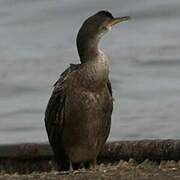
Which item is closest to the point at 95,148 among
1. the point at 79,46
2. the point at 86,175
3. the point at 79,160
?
the point at 79,160

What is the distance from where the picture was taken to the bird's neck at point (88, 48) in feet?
33.1

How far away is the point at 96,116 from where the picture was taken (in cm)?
1013

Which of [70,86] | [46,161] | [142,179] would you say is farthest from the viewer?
[46,161]

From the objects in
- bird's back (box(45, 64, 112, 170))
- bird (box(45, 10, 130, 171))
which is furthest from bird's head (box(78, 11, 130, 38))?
bird's back (box(45, 64, 112, 170))

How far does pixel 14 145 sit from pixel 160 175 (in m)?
3.86

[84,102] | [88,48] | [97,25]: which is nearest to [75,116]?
[84,102]

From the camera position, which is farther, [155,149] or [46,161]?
[46,161]

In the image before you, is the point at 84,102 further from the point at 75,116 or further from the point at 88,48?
the point at 88,48

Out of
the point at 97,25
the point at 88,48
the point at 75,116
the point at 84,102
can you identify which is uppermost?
the point at 97,25

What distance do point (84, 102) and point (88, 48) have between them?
1.91 ft

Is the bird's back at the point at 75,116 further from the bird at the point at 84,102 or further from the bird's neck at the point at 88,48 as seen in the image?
the bird's neck at the point at 88,48

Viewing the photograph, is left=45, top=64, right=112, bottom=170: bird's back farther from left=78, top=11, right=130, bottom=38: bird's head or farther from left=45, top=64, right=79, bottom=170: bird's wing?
left=78, top=11, right=130, bottom=38: bird's head

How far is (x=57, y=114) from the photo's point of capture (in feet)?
33.6

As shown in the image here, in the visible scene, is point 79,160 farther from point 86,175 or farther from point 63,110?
point 86,175
